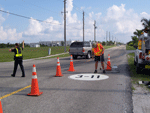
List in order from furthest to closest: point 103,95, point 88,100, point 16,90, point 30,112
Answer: point 16,90 < point 103,95 < point 88,100 < point 30,112

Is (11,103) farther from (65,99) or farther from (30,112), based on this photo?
(65,99)

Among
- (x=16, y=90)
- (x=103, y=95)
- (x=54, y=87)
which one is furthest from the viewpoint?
(x=54, y=87)

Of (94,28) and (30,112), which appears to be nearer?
(30,112)

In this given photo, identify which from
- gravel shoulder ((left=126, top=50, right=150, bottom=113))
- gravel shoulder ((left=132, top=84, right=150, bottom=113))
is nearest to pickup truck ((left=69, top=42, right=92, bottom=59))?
gravel shoulder ((left=126, top=50, right=150, bottom=113))

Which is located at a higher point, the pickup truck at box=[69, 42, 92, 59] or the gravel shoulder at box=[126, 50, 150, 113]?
the pickup truck at box=[69, 42, 92, 59]

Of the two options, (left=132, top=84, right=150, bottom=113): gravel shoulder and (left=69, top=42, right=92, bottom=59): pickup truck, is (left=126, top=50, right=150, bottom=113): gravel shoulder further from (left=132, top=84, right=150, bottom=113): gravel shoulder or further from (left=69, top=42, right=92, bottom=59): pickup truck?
(left=69, top=42, right=92, bottom=59): pickup truck

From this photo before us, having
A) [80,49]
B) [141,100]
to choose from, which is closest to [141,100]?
[141,100]

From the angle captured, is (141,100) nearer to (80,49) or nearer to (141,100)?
(141,100)

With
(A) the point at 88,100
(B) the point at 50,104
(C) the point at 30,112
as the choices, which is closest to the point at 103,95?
(A) the point at 88,100

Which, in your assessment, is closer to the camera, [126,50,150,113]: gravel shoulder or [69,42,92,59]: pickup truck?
[126,50,150,113]: gravel shoulder

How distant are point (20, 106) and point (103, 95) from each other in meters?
2.69

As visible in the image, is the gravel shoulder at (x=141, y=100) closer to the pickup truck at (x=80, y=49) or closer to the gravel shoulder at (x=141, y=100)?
the gravel shoulder at (x=141, y=100)

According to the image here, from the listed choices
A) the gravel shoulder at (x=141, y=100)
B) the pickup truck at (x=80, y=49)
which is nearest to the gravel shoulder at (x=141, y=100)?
the gravel shoulder at (x=141, y=100)

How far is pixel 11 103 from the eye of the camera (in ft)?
17.6
